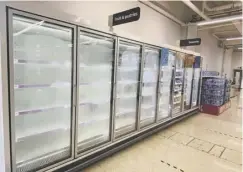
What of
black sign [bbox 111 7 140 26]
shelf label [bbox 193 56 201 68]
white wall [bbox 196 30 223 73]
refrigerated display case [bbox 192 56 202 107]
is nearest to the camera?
black sign [bbox 111 7 140 26]

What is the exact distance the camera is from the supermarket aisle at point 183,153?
2431 millimetres

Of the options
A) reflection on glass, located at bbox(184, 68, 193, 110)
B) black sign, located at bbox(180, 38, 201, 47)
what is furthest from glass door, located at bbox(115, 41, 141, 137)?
reflection on glass, located at bbox(184, 68, 193, 110)

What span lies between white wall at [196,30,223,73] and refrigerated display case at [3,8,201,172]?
5.94m

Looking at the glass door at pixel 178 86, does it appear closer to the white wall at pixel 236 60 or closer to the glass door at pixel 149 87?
the glass door at pixel 149 87

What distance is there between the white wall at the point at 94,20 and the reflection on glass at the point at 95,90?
317mm

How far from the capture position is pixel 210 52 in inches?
375

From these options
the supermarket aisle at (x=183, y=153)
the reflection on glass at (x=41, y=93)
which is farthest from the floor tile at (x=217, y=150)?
the reflection on glass at (x=41, y=93)

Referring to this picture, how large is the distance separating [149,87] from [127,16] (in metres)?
1.67

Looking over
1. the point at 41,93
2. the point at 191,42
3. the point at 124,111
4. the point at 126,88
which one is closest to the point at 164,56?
the point at 126,88

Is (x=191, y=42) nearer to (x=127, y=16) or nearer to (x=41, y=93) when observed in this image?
(x=127, y=16)

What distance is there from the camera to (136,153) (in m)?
2.78

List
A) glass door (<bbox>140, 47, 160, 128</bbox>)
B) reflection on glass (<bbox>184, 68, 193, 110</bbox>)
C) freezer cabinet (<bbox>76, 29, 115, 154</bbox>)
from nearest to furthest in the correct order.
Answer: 1. freezer cabinet (<bbox>76, 29, 115, 154</bbox>)
2. glass door (<bbox>140, 47, 160, 128</bbox>)
3. reflection on glass (<bbox>184, 68, 193, 110</bbox>)

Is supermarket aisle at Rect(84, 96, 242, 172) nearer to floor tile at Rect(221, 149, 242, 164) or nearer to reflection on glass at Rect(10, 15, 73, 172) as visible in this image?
floor tile at Rect(221, 149, 242, 164)

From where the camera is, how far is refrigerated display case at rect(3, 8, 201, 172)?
1743mm
